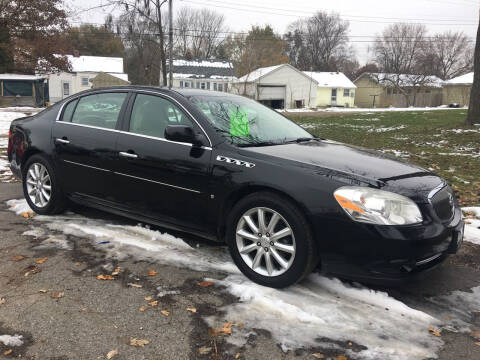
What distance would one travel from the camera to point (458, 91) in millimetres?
49156

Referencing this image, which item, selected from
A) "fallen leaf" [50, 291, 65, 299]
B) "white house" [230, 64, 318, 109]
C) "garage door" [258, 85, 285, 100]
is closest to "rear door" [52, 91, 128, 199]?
"fallen leaf" [50, 291, 65, 299]

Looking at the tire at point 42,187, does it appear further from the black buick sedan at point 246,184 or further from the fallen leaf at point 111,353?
the fallen leaf at point 111,353

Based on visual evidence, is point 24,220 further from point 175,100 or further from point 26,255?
point 175,100

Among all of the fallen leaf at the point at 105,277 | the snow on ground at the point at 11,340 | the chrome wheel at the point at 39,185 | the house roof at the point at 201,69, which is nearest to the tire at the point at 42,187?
the chrome wheel at the point at 39,185

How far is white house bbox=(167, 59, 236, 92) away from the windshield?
151 feet

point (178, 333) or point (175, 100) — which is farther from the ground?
point (175, 100)

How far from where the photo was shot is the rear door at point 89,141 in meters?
4.23

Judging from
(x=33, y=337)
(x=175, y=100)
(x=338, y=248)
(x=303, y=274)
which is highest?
(x=175, y=100)

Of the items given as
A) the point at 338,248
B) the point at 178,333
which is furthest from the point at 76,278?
the point at 338,248

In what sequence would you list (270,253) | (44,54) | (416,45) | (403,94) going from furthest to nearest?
(416,45) < (403,94) < (44,54) < (270,253)

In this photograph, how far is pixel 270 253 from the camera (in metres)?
3.26

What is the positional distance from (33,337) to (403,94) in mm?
57158

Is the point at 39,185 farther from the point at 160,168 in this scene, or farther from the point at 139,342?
the point at 139,342

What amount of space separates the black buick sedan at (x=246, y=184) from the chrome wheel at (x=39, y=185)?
2 centimetres
